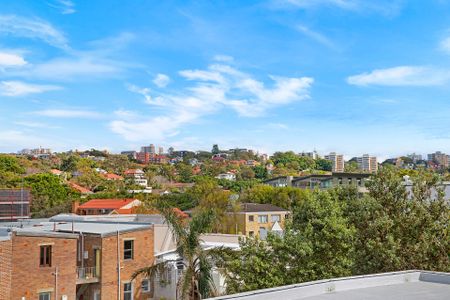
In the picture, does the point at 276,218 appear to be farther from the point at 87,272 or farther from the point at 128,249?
the point at 87,272

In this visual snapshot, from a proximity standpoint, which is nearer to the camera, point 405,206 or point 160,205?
point 160,205

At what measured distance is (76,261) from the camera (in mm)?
25797

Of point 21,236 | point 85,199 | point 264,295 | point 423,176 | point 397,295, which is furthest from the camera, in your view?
point 85,199

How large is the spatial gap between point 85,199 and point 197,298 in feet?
219

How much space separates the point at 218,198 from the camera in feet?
181

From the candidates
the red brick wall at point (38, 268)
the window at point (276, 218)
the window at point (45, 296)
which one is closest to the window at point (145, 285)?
the red brick wall at point (38, 268)

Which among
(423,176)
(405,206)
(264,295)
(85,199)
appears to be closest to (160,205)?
(264,295)

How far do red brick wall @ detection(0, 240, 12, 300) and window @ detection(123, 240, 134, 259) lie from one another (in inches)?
237

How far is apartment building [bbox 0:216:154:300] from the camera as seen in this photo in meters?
22.9

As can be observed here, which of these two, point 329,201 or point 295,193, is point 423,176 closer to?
Result: point 329,201

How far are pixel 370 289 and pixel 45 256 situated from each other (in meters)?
16.8

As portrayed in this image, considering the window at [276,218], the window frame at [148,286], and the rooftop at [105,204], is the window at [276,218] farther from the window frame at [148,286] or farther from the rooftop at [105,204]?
the window frame at [148,286]

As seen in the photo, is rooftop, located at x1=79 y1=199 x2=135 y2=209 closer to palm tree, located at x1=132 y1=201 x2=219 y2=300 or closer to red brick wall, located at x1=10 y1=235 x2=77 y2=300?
red brick wall, located at x1=10 y1=235 x2=77 y2=300

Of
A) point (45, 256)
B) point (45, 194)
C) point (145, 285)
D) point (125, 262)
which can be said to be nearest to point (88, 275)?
point (125, 262)
